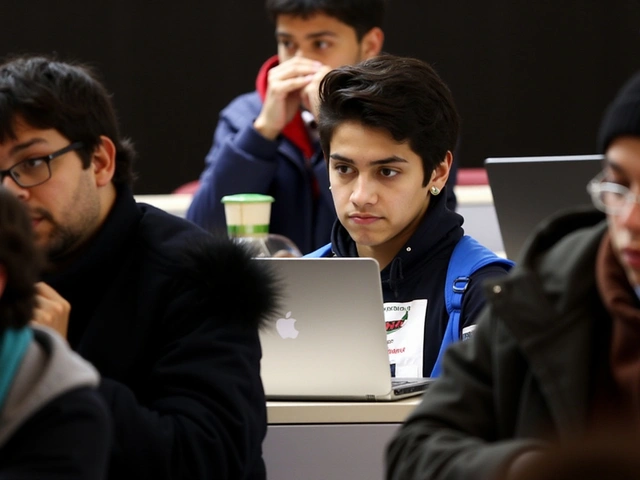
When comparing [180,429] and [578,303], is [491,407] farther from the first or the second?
[180,429]

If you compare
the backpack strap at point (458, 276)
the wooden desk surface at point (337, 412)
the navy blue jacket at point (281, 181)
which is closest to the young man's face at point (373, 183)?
the backpack strap at point (458, 276)

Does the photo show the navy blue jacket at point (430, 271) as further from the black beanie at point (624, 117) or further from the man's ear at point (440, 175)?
the black beanie at point (624, 117)

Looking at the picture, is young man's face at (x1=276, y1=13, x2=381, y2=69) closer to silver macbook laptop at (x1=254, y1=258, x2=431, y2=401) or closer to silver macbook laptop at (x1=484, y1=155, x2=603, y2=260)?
silver macbook laptop at (x1=484, y1=155, x2=603, y2=260)

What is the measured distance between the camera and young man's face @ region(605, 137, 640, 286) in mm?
1131

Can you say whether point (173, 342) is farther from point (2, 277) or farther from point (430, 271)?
point (430, 271)

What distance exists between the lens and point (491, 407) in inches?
50.8

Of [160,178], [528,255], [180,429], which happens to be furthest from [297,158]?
[160,178]

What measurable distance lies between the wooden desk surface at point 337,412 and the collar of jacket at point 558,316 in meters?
0.72

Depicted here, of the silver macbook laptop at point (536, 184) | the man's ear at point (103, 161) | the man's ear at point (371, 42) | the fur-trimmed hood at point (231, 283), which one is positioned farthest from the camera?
the man's ear at point (371, 42)

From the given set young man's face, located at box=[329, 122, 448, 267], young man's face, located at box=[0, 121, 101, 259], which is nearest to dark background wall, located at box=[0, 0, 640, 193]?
young man's face, located at box=[329, 122, 448, 267]

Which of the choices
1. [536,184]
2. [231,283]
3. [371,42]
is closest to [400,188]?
[536,184]

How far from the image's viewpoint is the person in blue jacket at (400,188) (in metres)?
2.29

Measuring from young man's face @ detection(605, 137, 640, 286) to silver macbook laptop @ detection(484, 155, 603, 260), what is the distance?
145 centimetres

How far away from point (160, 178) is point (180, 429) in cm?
484
